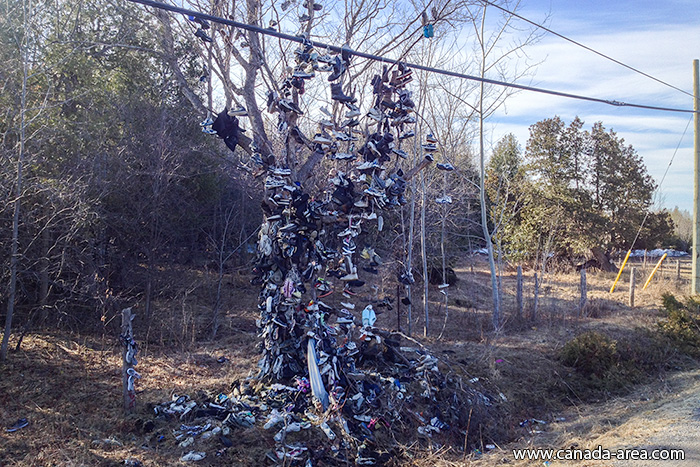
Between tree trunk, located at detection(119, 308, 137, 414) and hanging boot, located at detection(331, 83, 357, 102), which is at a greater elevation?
hanging boot, located at detection(331, 83, 357, 102)

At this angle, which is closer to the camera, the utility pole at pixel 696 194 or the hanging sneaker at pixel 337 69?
the hanging sneaker at pixel 337 69

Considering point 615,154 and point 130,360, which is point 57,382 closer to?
point 130,360

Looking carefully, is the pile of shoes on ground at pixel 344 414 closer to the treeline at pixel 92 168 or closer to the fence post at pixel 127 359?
the fence post at pixel 127 359

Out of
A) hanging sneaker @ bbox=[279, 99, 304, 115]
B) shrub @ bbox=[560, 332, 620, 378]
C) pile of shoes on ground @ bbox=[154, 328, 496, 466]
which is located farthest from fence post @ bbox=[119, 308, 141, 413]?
shrub @ bbox=[560, 332, 620, 378]

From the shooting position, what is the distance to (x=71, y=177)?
7.20 m

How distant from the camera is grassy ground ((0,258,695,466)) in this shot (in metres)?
4.52

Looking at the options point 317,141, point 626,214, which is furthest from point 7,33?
point 626,214

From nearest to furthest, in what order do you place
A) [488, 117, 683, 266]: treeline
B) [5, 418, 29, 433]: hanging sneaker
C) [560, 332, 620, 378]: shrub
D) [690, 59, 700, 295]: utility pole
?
1. [5, 418, 29, 433]: hanging sneaker
2. [560, 332, 620, 378]: shrub
3. [690, 59, 700, 295]: utility pole
4. [488, 117, 683, 266]: treeline

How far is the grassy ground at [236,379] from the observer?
14.8 feet

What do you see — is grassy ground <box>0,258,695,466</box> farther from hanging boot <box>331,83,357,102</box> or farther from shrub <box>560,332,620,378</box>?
hanging boot <box>331,83,357,102</box>

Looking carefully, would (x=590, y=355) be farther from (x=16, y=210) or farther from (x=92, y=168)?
(x=92, y=168)

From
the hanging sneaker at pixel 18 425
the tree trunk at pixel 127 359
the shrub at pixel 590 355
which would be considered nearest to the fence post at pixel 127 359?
the tree trunk at pixel 127 359

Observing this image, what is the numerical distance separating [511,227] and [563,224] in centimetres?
222

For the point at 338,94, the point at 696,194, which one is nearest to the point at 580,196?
the point at 696,194
